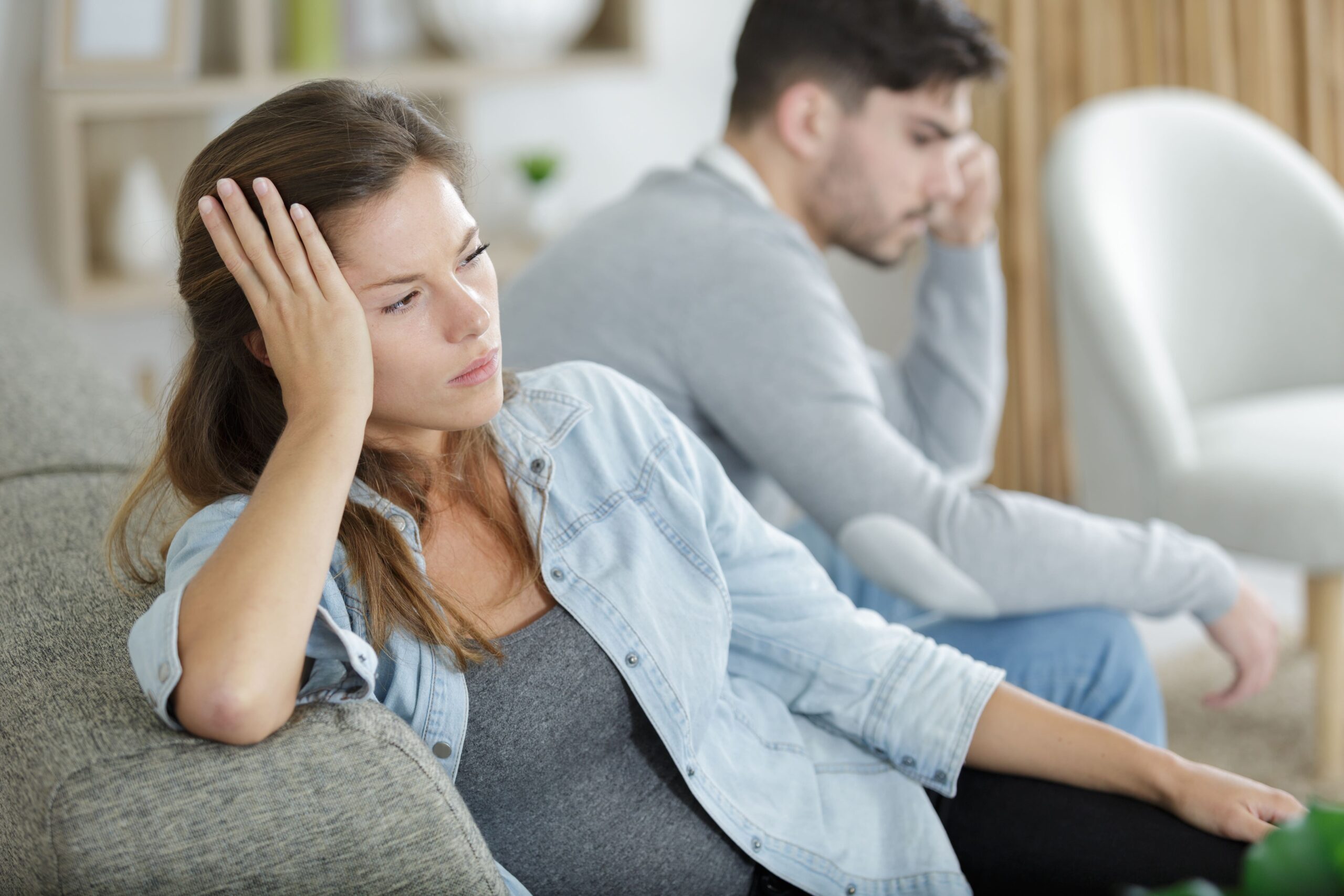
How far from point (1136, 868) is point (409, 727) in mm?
502

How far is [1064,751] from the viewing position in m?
0.96

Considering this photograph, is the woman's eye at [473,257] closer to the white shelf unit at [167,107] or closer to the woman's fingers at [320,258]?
the woman's fingers at [320,258]

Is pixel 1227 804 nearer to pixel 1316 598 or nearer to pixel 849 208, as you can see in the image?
pixel 849 208

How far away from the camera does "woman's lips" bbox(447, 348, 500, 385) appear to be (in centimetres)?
86

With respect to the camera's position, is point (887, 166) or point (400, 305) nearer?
point (400, 305)

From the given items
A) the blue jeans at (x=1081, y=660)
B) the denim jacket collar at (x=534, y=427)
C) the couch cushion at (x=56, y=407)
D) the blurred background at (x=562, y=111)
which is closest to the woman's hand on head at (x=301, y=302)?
the denim jacket collar at (x=534, y=427)

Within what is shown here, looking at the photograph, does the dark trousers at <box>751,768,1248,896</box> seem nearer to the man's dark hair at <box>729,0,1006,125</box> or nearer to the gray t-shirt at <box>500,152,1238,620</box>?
the gray t-shirt at <box>500,152,1238,620</box>

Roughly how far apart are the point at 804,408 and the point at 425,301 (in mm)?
518

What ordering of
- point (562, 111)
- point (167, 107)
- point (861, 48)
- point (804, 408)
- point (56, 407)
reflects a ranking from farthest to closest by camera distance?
point (562, 111) → point (167, 107) → point (861, 48) → point (56, 407) → point (804, 408)

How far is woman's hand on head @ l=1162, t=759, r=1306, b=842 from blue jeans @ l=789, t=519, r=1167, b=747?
0.37 meters

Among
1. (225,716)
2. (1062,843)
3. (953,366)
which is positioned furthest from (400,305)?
(953,366)

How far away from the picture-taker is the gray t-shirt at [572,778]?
2.78ft

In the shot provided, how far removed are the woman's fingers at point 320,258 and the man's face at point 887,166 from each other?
90cm

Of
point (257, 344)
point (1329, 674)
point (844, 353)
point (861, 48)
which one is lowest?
point (1329, 674)
